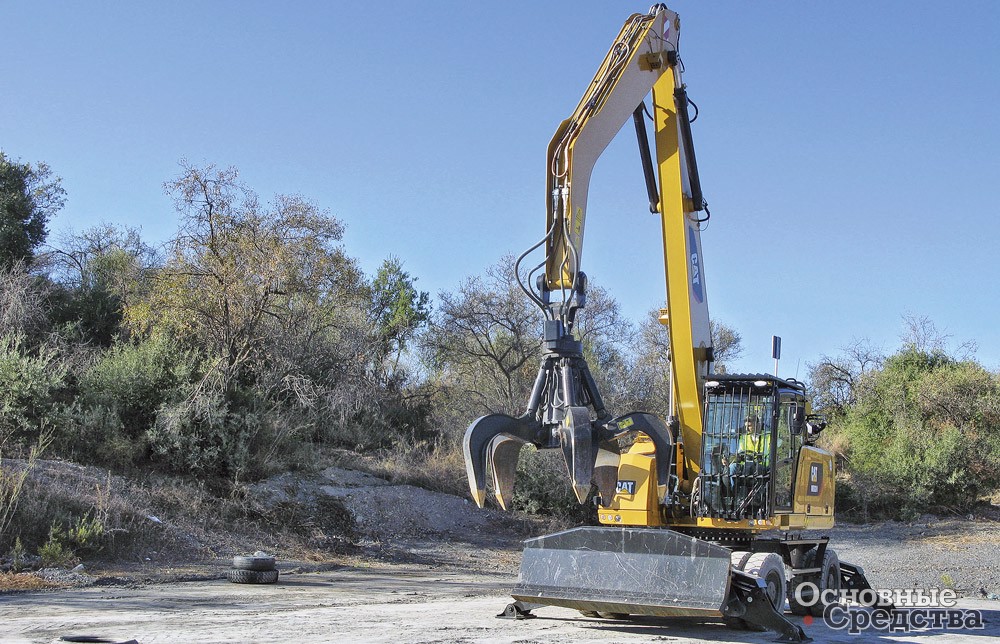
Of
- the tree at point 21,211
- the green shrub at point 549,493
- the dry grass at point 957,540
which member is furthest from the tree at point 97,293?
the dry grass at point 957,540

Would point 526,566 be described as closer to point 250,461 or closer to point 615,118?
point 615,118

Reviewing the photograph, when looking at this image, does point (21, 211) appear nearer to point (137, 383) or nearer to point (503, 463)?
point (137, 383)

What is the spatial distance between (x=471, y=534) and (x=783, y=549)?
456 inches

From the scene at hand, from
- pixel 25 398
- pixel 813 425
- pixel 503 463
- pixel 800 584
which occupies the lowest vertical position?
pixel 800 584

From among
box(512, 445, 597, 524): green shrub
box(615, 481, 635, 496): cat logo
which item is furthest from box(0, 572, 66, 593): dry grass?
box(512, 445, 597, 524): green shrub

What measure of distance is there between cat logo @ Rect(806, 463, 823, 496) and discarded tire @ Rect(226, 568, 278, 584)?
7648mm

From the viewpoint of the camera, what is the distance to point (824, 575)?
11.1 meters

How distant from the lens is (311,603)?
36.4ft

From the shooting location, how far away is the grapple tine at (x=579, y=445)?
7.36 meters

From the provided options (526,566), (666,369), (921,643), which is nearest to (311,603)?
(526,566)

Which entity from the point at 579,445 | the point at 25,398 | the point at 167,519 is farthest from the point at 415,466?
the point at 579,445

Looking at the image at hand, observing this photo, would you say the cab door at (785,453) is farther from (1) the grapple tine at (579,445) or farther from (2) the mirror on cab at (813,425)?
(1) the grapple tine at (579,445)

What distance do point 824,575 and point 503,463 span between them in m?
5.47

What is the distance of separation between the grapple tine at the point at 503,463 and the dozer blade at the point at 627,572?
1515mm
